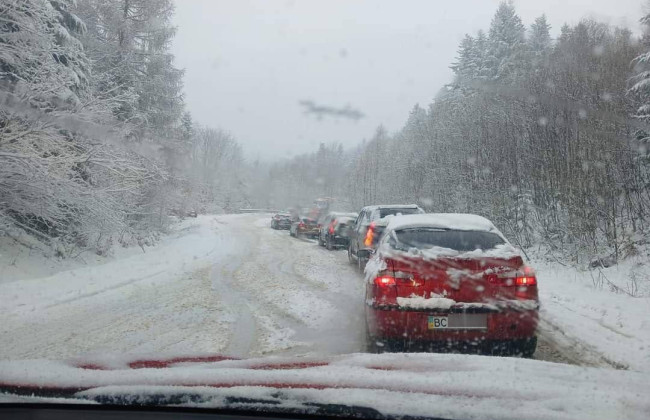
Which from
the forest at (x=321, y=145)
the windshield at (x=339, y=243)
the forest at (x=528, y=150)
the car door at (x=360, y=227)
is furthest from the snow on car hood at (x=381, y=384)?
the car door at (x=360, y=227)

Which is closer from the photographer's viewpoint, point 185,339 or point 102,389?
point 102,389

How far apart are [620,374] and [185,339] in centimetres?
471

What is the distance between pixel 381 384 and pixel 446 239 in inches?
119

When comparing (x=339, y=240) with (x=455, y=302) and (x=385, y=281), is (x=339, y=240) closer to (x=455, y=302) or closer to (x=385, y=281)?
(x=385, y=281)

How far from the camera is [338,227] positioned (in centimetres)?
1905

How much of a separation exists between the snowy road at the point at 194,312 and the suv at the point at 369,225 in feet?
2.29

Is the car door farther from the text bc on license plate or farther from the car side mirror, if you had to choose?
the text bc on license plate

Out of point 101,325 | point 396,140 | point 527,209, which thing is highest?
point 396,140

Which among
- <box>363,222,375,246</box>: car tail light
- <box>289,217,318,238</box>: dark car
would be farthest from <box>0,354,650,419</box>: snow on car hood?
<box>289,217,318,238</box>: dark car

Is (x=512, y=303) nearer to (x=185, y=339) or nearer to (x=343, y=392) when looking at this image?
(x=343, y=392)

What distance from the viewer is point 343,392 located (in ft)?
7.99

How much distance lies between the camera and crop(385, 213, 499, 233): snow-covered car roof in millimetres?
5574

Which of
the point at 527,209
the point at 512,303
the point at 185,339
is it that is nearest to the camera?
the point at 512,303

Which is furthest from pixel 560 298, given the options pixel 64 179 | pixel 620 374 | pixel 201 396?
pixel 64 179
